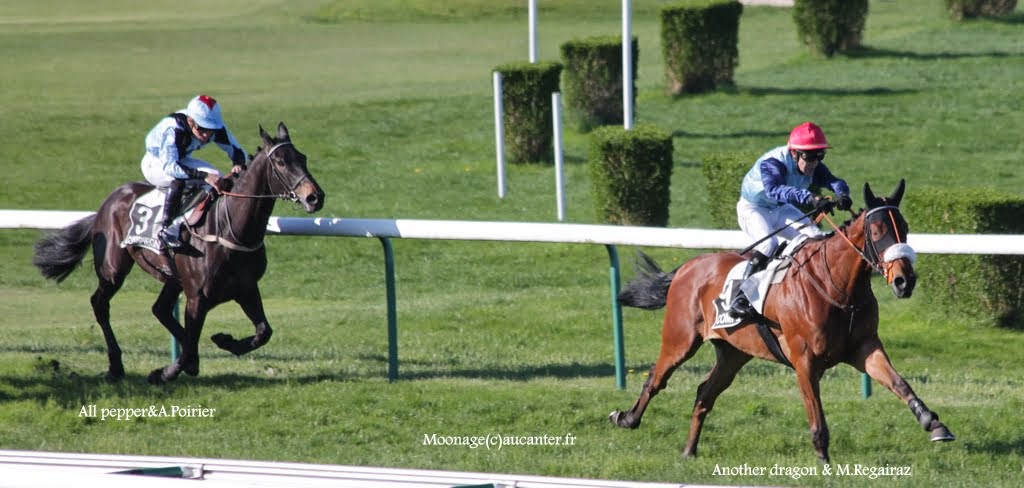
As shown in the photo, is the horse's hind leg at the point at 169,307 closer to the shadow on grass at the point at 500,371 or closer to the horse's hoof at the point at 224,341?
the horse's hoof at the point at 224,341

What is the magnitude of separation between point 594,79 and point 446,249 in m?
4.81

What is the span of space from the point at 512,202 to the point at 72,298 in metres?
5.26

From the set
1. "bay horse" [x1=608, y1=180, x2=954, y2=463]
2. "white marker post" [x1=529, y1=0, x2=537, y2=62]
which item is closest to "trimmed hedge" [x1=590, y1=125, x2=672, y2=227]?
"white marker post" [x1=529, y1=0, x2=537, y2=62]

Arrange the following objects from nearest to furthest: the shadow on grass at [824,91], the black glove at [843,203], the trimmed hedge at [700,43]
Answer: the black glove at [843,203], the trimmed hedge at [700,43], the shadow on grass at [824,91]

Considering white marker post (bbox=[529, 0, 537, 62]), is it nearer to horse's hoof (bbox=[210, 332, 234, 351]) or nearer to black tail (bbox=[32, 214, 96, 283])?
black tail (bbox=[32, 214, 96, 283])

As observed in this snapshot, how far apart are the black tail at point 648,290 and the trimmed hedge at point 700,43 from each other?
40.8 ft

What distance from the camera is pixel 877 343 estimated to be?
6496 millimetres

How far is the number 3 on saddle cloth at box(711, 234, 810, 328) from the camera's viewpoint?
22.3ft

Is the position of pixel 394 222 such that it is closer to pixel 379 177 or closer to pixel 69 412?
pixel 69 412

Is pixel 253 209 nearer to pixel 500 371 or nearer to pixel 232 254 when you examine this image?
pixel 232 254

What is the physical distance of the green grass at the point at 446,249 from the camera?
7.22m

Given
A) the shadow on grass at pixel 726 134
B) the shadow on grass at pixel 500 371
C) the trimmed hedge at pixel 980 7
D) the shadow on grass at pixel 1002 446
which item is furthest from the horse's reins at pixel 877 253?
the trimmed hedge at pixel 980 7

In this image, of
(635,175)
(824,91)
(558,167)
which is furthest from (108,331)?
(824,91)

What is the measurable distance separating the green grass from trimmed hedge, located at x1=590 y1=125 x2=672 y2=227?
2.03ft
